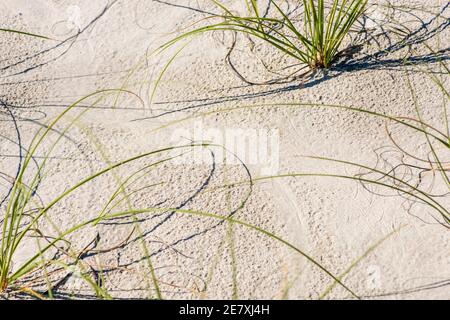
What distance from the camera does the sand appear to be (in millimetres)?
1772

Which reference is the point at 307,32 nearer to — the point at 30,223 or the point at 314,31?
the point at 314,31

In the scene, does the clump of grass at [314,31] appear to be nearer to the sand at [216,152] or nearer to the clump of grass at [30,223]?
the sand at [216,152]

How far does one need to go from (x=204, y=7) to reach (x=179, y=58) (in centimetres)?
30

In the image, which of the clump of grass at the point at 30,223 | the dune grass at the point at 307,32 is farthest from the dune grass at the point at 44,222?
the dune grass at the point at 307,32

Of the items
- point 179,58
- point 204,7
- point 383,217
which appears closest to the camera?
A: point 383,217

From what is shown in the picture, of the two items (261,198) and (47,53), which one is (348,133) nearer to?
(261,198)

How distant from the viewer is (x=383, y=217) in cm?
186

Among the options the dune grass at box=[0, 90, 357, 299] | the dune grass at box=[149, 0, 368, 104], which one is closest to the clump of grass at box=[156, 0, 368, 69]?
the dune grass at box=[149, 0, 368, 104]

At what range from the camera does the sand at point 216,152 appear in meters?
1.77

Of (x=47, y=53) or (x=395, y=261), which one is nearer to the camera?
(x=395, y=261)

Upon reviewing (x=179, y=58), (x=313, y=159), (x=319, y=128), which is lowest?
(x=313, y=159)

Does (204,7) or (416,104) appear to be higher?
(204,7)
